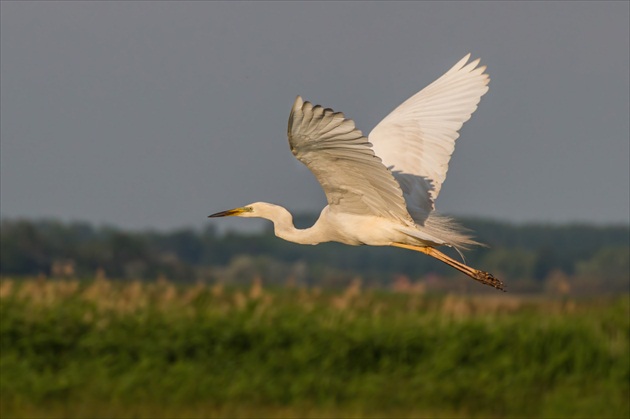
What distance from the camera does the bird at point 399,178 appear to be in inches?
265

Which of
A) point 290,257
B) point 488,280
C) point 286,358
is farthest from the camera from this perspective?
point 290,257

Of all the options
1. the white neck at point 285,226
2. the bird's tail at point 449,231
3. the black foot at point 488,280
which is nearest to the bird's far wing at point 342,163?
the bird's tail at point 449,231

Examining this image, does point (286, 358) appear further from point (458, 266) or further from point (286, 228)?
point (458, 266)

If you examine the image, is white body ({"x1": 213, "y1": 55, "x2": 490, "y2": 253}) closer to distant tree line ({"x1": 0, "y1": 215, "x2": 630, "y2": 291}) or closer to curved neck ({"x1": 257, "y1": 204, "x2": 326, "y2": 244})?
curved neck ({"x1": 257, "y1": 204, "x2": 326, "y2": 244})

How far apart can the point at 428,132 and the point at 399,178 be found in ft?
1.41

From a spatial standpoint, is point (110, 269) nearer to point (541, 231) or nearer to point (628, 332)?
point (628, 332)

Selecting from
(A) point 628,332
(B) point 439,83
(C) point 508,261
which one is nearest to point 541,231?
(C) point 508,261

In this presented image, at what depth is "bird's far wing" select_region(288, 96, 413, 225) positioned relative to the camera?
6188 mm

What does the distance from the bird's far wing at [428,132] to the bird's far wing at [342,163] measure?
40 cm

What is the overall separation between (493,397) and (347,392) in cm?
135

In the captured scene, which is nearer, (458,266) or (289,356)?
(458,266)

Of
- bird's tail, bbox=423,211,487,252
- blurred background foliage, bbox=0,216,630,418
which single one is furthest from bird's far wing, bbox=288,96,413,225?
blurred background foliage, bbox=0,216,630,418

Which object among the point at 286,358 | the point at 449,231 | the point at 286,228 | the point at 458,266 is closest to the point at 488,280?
the point at 458,266

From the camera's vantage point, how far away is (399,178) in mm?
7781
